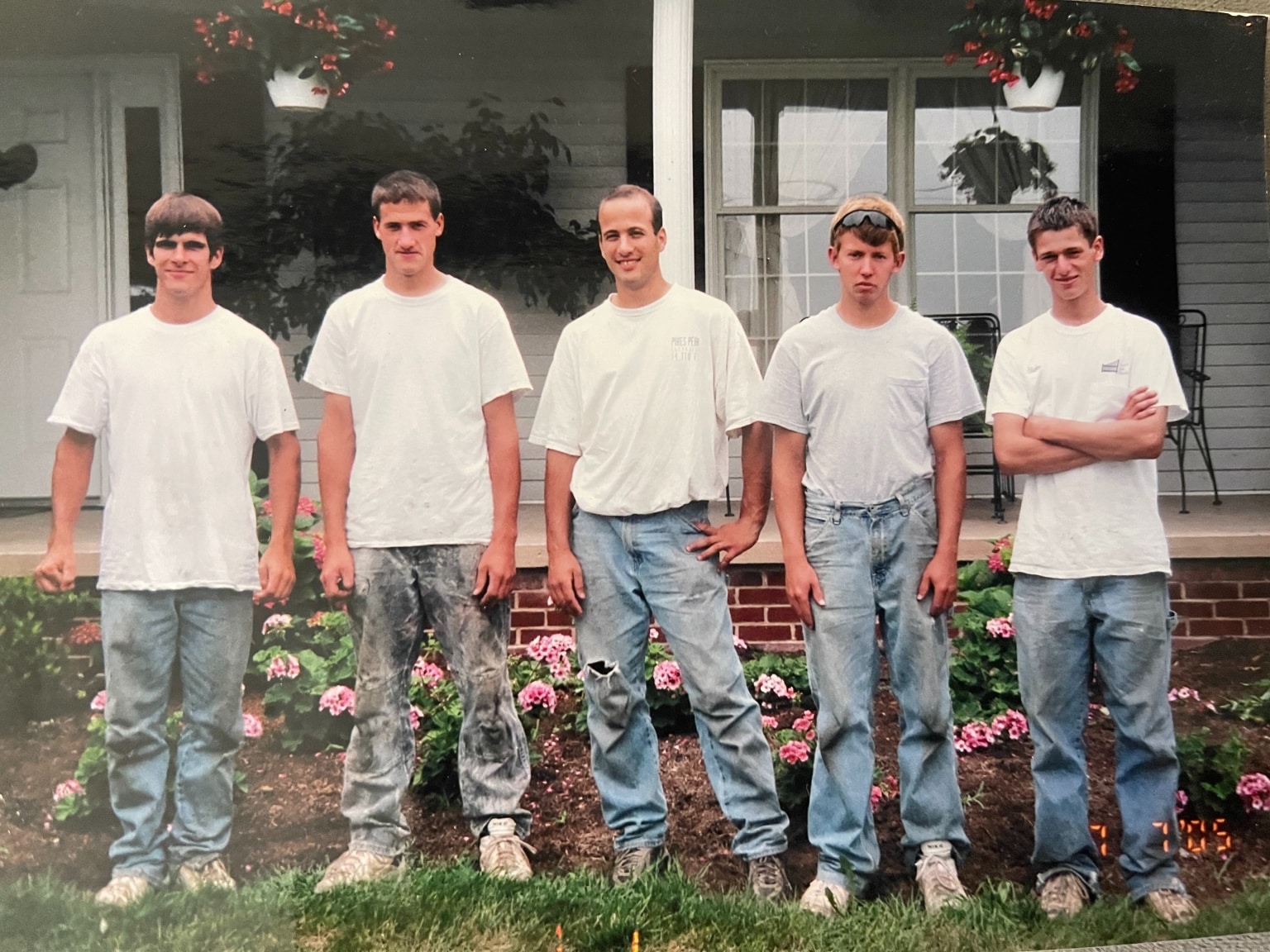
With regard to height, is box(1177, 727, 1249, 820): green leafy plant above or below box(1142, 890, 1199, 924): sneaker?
above

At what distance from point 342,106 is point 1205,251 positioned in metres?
2.65

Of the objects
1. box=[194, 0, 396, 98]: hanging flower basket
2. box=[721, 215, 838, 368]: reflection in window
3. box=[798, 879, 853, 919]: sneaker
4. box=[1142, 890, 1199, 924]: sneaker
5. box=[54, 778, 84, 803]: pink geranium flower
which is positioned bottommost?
box=[1142, 890, 1199, 924]: sneaker

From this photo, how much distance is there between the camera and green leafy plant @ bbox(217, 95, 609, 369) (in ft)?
11.0

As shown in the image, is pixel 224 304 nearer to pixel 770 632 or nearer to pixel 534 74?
pixel 534 74

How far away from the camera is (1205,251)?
3717 mm

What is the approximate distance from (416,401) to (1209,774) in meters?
2.60

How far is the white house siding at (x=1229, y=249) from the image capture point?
3.65 m

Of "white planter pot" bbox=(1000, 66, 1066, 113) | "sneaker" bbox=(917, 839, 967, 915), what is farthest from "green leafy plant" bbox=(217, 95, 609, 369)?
"sneaker" bbox=(917, 839, 967, 915)

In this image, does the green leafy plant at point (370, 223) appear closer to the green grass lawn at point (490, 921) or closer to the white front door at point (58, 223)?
the white front door at point (58, 223)

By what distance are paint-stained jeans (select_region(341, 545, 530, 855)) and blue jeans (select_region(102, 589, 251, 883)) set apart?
35cm

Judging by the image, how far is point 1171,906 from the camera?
11.3 ft

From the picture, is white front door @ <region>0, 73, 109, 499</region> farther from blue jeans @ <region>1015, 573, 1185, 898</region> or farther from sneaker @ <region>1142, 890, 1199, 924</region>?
sneaker @ <region>1142, 890, 1199, 924</region>

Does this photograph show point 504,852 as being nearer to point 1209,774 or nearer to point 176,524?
point 176,524

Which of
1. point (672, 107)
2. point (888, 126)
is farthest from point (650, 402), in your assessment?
point (888, 126)
